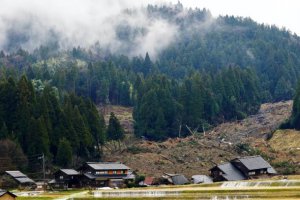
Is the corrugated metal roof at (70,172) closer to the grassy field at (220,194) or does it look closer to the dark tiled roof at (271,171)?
the grassy field at (220,194)

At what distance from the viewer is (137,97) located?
122 m

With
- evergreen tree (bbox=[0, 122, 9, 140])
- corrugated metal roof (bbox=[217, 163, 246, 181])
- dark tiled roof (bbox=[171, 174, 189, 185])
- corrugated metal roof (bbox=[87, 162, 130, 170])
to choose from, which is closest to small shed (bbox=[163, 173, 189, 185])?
dark tiled roof (bbox=[171, 174, 189, 185])

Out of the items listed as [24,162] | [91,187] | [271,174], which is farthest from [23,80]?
[271,174]

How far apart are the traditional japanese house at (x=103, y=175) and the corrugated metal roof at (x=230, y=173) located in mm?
13048

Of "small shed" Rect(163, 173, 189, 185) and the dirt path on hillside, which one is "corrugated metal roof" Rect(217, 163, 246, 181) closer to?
the dirt path on hillside

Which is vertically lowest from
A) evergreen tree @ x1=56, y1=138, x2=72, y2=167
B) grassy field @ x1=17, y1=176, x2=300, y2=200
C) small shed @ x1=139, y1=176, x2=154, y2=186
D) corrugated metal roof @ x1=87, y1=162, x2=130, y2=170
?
small shed @ x1=139, y1=176, x2=154, y2=186

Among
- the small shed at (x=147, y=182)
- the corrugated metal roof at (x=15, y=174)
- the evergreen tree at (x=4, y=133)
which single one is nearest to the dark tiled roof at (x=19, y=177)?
the corrugated metal roof at (x=15, y=174)

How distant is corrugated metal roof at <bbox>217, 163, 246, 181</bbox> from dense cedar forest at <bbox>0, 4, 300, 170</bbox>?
2355 centimetres

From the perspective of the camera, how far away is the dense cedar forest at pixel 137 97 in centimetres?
8563

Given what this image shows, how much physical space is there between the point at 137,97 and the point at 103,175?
1929 inches

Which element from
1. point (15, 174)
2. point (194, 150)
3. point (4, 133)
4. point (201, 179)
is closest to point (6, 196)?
point (15, 174)

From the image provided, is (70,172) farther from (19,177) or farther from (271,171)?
(271,171)

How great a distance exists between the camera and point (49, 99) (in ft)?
304

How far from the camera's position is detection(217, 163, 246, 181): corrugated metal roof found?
235 ft
